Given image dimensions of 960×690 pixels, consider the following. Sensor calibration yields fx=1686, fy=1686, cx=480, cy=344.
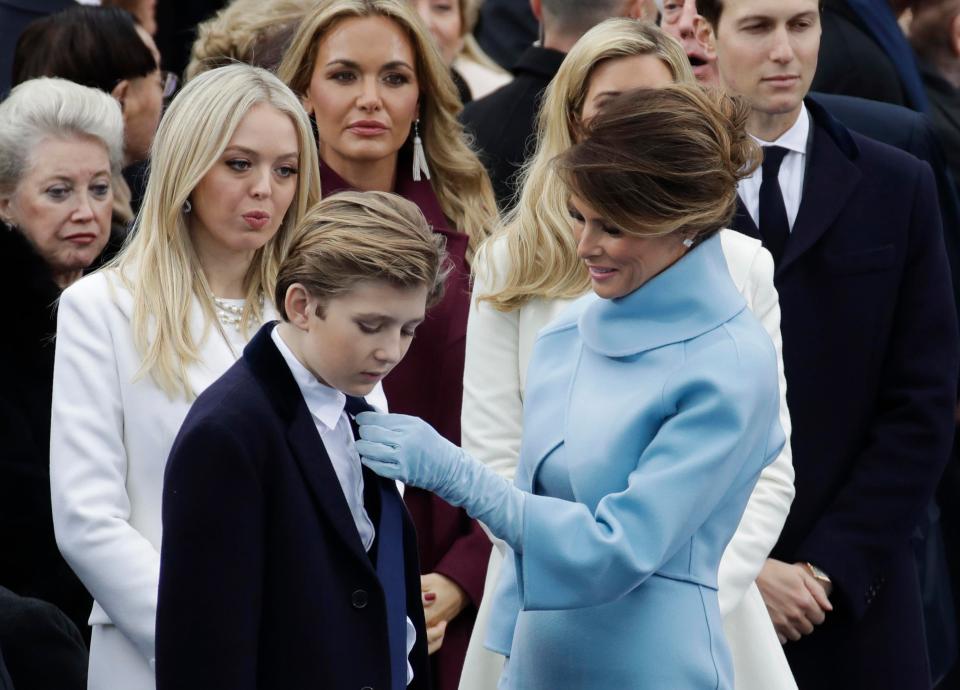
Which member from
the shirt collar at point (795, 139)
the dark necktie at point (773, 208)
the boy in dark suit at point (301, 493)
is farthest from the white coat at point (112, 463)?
the shirt collar at point (795, 139)

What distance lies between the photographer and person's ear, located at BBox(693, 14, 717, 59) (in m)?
4.38

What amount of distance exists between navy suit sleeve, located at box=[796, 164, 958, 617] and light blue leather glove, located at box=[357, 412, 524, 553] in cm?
135

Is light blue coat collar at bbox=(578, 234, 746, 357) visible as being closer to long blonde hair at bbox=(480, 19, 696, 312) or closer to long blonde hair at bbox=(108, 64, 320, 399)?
long blonde hair at bbox=(480, 19, 696, 312)

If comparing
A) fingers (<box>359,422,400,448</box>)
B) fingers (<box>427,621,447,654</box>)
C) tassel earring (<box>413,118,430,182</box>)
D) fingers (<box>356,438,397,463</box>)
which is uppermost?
tassel earring (<box>413,118,430,182</box>)

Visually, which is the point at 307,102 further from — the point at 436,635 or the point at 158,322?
the point at 436,635

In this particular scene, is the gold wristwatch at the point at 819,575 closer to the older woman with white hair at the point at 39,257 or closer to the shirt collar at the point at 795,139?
the shirt collar at the point at 795,139

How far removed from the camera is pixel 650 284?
2969 millimetres

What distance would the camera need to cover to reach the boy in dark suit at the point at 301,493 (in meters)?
2.68

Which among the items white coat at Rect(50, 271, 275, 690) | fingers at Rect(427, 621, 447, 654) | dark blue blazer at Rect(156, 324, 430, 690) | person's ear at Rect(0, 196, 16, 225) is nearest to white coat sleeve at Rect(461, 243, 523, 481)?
fingers at Rect(427, 621, 447, 654)

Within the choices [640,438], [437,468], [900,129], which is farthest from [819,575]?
[437,468]

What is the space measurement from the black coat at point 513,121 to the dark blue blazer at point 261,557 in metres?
2.20

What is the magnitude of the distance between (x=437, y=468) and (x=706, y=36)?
2.06m

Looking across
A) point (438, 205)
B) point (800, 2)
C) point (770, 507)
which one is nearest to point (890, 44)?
point (800, 2)

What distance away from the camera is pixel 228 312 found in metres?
3.47
